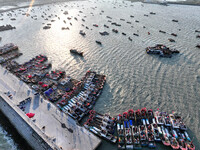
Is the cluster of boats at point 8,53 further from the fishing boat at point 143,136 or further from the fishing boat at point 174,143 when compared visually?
the fishing boat at point 174,143

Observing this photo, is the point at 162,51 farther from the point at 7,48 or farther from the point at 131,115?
the point at 7,48

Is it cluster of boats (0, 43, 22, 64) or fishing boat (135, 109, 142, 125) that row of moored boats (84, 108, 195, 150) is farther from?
cluster of boats (0, 43, 22, 64)

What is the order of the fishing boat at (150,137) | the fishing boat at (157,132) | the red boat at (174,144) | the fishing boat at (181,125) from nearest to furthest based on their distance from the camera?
1. the red boat at (174,144)
2. the fishing boat at (150,137)
3. the fishing boat at (157,132)
4. the fishing boat at (181,125)

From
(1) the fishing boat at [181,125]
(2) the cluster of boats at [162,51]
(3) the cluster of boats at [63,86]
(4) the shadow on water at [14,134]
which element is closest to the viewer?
(1) the fishing boat at [181,125]

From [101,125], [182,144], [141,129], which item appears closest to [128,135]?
[141,129]

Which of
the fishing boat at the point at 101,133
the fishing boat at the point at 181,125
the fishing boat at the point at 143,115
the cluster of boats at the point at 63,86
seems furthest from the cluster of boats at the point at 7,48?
the fishing boat at the point at 181,125

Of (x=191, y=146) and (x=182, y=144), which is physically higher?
(x=182, y=144)

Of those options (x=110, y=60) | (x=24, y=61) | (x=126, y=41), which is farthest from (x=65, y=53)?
(x=126, y=41)
